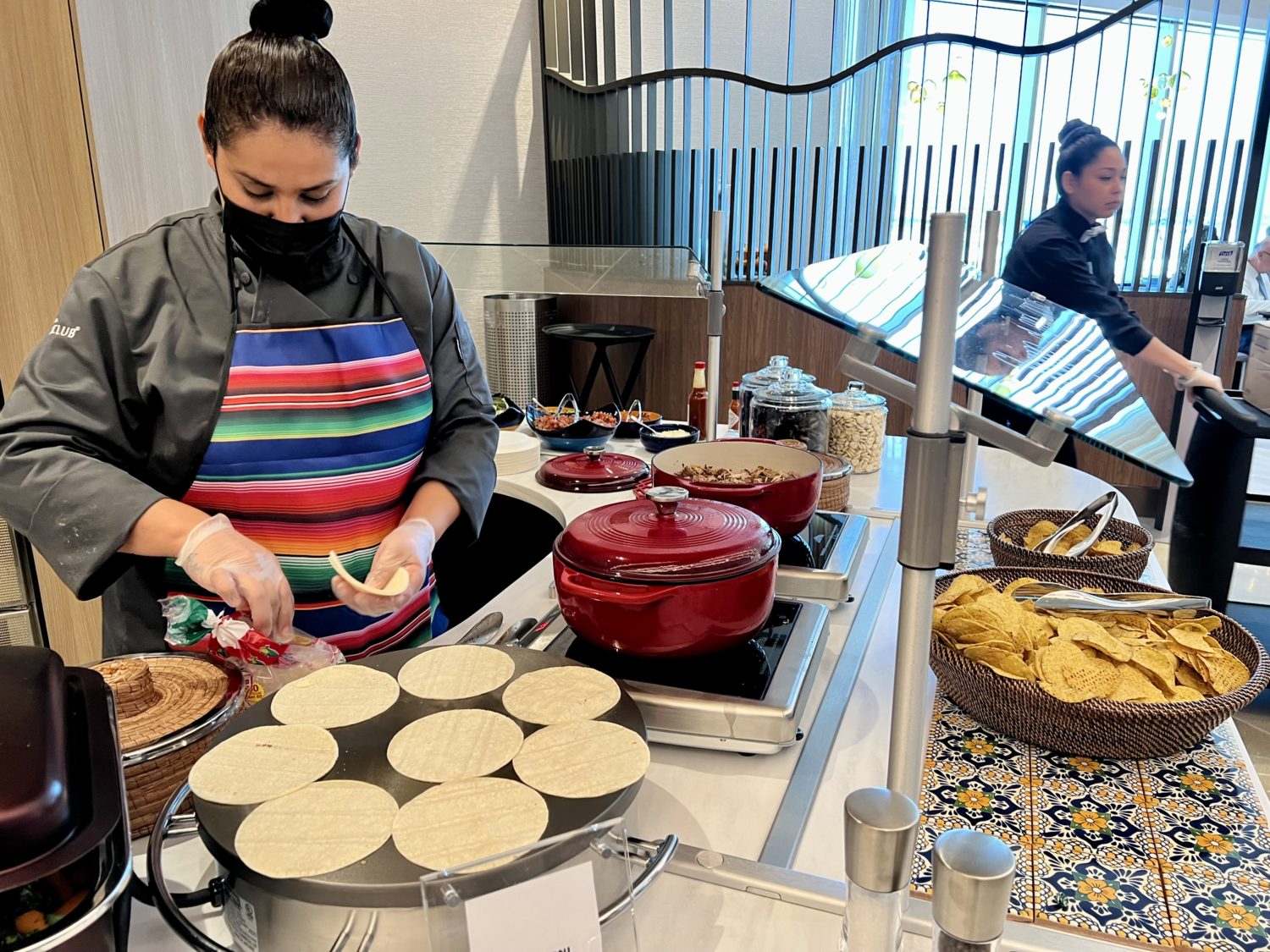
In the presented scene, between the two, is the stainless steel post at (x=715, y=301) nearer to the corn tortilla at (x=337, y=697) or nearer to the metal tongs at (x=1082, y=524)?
the metal tongs at (x=1082, y=524)

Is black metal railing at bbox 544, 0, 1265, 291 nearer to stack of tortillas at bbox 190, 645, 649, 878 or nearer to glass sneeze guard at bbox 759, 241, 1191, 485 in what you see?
glass sneeze guard at bbox 759, 241, 1191, 485

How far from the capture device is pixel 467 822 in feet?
2.07

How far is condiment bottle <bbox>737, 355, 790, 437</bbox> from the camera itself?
1894 millimetres

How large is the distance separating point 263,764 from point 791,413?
53.0 inches

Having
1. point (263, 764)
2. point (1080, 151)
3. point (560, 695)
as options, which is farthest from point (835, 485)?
point (1080, 151)

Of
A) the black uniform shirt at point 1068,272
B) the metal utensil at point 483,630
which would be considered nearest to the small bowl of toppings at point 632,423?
the metal utensil at point 483,630

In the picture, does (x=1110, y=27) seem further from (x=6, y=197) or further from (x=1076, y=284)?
(x=6, y=197)

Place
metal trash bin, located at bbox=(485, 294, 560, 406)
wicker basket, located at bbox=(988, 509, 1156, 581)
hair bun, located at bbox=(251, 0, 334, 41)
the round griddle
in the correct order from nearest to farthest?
the round griddle
hair bun, located at bbox=(251, 0, 334, 41)
wicker basket, located at bbox=(988, 509, 1156, 581)
metal trash bin, located at bbox=(485, 294, 560, 406)

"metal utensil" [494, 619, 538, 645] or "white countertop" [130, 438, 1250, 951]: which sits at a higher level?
"metal utensil" [494, 619, 538, 645]

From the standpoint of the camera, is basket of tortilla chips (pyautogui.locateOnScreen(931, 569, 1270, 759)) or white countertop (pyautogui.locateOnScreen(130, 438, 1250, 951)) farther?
basket of tortilla chips (pyautogui.locateOnScreen(931, 569, 1270, 759))

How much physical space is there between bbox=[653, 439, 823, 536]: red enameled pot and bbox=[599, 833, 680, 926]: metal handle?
0.58 meters

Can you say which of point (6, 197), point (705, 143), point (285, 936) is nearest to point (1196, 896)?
point (285, 936)

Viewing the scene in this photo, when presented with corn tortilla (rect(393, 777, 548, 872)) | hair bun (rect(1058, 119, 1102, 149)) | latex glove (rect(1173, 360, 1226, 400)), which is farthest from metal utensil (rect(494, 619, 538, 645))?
hair bun (rect(1058, 119, 1102, 149))

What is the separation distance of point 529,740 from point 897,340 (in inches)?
17.4
